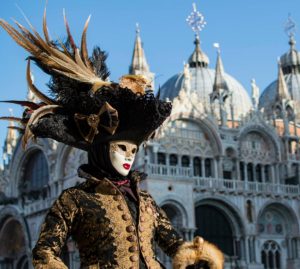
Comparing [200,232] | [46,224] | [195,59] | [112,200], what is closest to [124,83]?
[112,200]

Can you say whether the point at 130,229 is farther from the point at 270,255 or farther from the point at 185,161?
the point at 270,255

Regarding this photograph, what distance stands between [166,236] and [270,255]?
97.1 ft

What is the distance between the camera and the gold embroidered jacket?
443cm

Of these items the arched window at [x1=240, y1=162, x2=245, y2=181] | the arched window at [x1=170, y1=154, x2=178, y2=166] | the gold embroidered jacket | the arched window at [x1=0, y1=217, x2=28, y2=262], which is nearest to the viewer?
the gold embroidered jacket

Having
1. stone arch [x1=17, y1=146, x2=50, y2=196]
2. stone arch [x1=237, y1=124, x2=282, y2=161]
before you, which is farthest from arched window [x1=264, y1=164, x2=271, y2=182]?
stone arch [x1=17, y1=146, x2=50, y2=196]

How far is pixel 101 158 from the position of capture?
15.7ft

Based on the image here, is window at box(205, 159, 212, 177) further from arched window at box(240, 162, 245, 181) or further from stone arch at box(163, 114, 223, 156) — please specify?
arched window at box(240, 162, 245, 181)

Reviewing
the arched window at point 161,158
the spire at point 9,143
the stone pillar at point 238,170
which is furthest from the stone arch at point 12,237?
the stone pillar at point 238,170

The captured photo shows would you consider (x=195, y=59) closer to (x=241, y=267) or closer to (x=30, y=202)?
(x=30, y=202)

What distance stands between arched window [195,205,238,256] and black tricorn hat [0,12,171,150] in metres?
27.0

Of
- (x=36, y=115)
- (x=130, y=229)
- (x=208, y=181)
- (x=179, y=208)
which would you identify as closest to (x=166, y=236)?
(x=130, y=229)

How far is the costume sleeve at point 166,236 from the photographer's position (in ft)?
15.6

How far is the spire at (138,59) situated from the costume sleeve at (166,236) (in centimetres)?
2847

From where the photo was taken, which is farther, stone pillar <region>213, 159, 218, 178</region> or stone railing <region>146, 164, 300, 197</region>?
stone pillar <region>213, 159, 218, 178</region>
